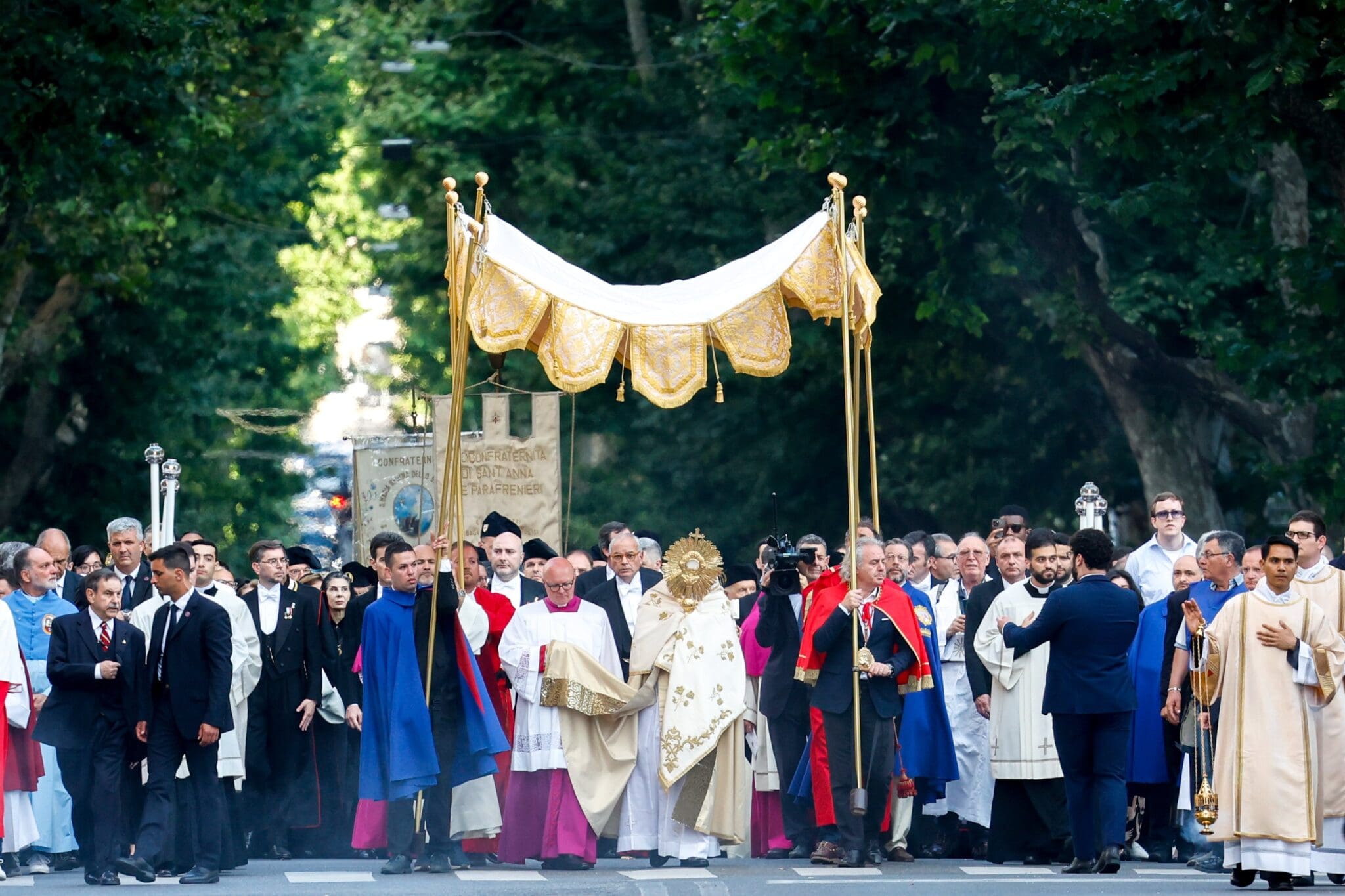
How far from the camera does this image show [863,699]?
15438 mm

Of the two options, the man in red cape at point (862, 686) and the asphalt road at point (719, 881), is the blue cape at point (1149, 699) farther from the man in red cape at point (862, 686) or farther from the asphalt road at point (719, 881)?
the man in red cape at point (862, 686)

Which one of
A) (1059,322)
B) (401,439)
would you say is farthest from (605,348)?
(1059,322)

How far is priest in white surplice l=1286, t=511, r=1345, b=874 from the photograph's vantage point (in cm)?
1412

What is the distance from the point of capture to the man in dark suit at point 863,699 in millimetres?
15352

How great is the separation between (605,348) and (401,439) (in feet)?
24.2

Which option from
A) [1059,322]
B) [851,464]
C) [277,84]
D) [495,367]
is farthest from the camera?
[277,84]

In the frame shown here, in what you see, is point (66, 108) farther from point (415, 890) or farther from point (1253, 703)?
point (1253, 703)

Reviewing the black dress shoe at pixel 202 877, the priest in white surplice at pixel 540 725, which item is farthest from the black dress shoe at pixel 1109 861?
the black dress shoe at pixel 202 877

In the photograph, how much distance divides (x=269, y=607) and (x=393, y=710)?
196cm

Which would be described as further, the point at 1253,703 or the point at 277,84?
the point at 277,84

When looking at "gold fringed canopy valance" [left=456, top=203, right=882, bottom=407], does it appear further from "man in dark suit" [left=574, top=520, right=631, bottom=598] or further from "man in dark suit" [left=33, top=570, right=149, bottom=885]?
"man in dark suit" [left=33, top=570, right=149, bottom=885]

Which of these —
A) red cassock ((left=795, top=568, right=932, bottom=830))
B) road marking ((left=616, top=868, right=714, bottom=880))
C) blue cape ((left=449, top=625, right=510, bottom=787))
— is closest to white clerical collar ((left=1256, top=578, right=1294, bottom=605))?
red cassock ((left=795, top=568, right=932, bottom=830))

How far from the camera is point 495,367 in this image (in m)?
17.5

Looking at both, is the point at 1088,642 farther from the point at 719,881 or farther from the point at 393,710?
the point at 393,710
